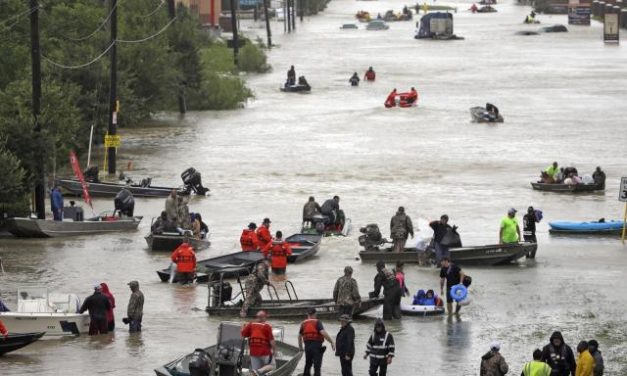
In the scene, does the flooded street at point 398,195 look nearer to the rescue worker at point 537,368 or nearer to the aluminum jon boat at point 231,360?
the aluminum jon boat at point 231,360

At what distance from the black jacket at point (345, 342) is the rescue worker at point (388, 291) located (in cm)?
529

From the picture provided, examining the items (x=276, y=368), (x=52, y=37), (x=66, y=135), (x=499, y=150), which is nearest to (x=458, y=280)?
(x=276, y=368)

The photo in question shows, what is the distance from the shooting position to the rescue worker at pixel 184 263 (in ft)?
110

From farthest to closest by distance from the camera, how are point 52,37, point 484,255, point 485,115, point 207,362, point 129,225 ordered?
point 485,115
point 52,37
point 129,225
point 484,255
point 207,362

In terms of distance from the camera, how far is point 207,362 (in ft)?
74.0

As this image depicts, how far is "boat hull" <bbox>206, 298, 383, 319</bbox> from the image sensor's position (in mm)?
28969

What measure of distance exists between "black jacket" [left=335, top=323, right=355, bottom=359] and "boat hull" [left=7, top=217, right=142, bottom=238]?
1840 centimetres

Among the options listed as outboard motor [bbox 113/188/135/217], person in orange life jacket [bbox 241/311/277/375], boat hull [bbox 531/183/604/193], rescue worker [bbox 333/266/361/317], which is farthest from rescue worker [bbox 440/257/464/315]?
boat hull [bbox 531/183/604/193]

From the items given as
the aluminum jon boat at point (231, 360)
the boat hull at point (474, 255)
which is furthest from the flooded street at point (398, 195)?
the aluminum jon boat at point (231, 360)

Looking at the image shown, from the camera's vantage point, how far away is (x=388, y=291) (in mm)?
29375

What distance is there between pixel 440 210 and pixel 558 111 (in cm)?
3495

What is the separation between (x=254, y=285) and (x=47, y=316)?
152 inches

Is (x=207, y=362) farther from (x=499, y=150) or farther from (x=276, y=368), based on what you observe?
(x=499, y=150)

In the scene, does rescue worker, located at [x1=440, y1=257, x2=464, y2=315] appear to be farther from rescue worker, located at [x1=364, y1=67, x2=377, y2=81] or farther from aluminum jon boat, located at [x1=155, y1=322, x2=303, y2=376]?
rescue worker, located at [x1=364, y1=67, x2=377, y2=81]
